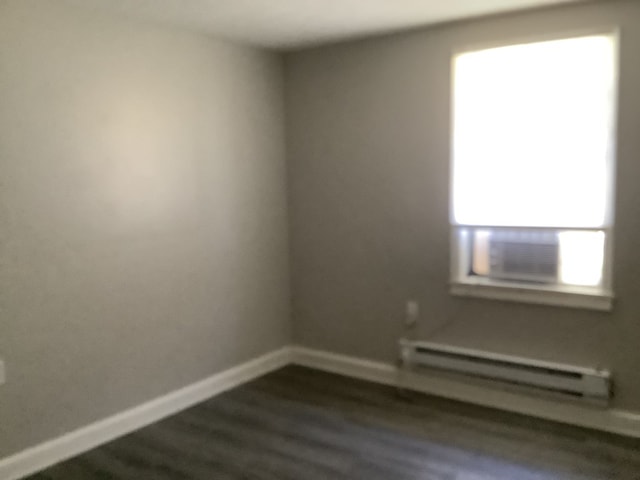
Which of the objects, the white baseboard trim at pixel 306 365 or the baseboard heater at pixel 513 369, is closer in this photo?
the white baseboard trim at pixel 306 365

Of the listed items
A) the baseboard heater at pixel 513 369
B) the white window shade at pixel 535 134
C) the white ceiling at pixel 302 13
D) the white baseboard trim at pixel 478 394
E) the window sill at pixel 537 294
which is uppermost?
the white ceiling at pixel 302 13

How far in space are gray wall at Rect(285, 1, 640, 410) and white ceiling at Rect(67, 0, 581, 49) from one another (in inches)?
7.1

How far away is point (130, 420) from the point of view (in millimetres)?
3307

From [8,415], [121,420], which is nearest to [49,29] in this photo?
[8,415]

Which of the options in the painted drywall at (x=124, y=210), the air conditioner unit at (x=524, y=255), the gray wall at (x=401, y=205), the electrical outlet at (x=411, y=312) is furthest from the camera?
the electrical outlet at (x=411, y=312)

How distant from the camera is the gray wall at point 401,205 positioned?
3.11 m

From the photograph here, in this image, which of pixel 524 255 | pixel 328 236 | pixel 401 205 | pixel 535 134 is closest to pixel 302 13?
pixel 401 205

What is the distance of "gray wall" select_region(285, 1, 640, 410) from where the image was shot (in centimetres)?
311

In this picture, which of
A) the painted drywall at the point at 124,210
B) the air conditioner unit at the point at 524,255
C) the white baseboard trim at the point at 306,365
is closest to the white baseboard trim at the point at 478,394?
the white baseboard trim at the point at 306,365

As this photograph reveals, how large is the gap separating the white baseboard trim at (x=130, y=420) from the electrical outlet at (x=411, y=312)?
1.03m

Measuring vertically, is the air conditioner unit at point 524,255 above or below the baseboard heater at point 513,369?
above

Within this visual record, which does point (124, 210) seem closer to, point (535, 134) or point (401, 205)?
point (401, 205)

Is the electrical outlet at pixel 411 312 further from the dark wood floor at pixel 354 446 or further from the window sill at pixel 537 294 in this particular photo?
the dark wood floor at pixel 354 446

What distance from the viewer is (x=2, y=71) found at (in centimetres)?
269
